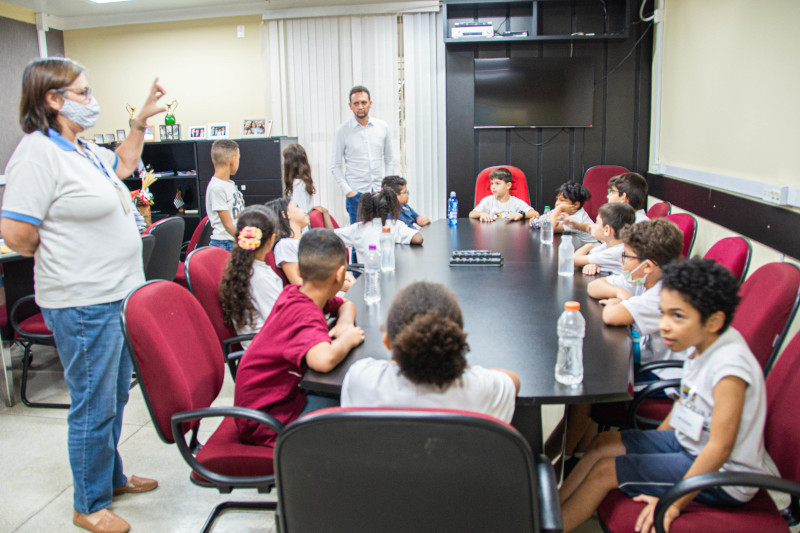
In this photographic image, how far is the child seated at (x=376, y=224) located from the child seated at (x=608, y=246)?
1.06 m

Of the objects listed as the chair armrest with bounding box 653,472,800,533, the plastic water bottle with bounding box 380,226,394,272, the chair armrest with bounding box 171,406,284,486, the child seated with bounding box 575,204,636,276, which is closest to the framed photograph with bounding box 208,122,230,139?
the plastic water bottle with bounding box 380,226,394,272

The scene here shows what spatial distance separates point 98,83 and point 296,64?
257 cm

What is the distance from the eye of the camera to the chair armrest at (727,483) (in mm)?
1258

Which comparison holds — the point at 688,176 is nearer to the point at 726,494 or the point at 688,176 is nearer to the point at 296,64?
the point at 726,494

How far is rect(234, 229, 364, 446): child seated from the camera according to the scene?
1691 millimetres

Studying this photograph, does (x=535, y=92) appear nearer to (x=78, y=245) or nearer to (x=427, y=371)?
(x=78, y=245)

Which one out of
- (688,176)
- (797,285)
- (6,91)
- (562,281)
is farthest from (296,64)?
(797,285)

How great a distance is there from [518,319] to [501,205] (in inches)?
118

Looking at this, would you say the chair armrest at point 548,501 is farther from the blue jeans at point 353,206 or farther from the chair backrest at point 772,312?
the blue jeans at point 353,206

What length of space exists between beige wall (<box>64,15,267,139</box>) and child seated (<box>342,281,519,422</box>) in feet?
20.0

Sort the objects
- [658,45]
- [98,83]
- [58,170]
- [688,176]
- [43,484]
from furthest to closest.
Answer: [98,83] < [658,45] < [688,176] < [43,484] < [58,170]

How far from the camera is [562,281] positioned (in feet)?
8.73

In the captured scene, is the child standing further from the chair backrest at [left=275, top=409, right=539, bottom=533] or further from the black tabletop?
the chair backrest at [left=275, top=409, right=539, bottom=533]

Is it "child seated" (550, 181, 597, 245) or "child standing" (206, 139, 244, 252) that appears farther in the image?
"child seated" (550, 181, 597, 245)
